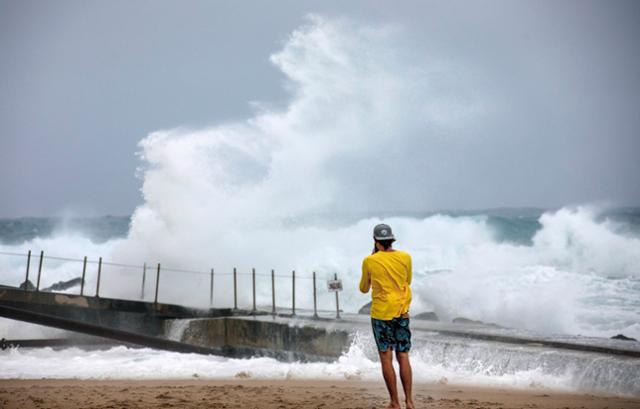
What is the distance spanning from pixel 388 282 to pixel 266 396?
251 centimetres

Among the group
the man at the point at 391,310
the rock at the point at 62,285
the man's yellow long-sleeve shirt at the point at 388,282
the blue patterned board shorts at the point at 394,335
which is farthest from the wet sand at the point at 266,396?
the rock at the point at 62,285

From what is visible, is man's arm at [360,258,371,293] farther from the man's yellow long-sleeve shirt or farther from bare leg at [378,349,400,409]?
bare leg at [378,349,400,409]

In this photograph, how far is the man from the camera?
4.90m

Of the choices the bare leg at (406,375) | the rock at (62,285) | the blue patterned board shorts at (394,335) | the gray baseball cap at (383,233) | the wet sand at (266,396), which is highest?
the rock at (62,285)

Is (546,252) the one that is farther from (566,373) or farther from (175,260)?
(566,373)

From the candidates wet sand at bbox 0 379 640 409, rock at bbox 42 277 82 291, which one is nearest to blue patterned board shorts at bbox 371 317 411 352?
wet sand at bbox 0 379 640 409

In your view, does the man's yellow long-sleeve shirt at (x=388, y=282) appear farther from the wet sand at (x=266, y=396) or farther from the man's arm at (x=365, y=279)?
the wet sand at (x=266, y=396)

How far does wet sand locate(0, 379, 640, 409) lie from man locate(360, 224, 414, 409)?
84cm

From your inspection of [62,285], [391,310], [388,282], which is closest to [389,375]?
[391,310]

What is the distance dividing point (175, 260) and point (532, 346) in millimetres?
18333

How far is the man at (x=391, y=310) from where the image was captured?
193 inches

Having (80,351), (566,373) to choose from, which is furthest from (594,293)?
(80,351)

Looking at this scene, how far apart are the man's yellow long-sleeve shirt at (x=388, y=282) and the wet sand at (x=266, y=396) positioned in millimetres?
1274

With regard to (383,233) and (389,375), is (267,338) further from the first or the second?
(383,233)
